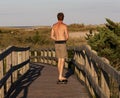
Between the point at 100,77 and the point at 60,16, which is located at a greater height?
the point at 60,16

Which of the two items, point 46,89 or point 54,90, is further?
point 46,89

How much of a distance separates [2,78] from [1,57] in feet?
1.47

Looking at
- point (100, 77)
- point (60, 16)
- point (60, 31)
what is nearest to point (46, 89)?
point (60, 31)

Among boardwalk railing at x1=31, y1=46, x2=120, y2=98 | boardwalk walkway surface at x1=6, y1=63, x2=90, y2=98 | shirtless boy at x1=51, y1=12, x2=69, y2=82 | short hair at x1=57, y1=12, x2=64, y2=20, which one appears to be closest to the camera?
boardwalk railing at x1=31, y1=46, x2=120, y2=98

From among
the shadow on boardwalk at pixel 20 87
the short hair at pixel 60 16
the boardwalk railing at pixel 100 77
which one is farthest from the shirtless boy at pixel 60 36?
the shadow on boardwalk at pixel 20 87

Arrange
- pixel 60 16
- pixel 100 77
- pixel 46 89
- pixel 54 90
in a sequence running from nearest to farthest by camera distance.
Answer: pixel 100 77 < pixel 54 90 < pixel 46 89 < pixel 60 16

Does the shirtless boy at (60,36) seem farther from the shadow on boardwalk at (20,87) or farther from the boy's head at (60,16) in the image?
the shadow on boardwalk at (20,87)

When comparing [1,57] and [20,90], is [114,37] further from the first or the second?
[1,57]

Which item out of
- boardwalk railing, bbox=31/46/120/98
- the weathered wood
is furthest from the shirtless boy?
boardwalk railing, bbox=31/46/120/98

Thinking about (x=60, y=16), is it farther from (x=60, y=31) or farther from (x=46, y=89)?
(x=46, y=89)

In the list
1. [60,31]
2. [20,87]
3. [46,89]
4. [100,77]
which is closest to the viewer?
[100,77]

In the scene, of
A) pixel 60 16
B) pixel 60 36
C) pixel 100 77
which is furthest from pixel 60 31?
pixel 100 77

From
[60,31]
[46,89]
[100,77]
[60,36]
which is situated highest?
[60,31]

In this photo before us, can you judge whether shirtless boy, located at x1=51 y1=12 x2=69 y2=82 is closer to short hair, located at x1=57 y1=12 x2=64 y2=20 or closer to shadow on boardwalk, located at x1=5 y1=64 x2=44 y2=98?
short hair, located at x1=57 y1=12 x2=64 y2=20
